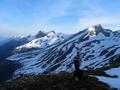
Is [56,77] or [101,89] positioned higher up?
[56,77]

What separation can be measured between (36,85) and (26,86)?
4.15ft

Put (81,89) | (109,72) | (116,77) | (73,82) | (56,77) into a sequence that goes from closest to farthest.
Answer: (81,89)
(73,82)
(56,77)
(116,77)
(109,72)

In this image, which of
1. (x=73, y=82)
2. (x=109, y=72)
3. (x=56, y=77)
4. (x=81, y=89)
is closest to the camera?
(x=81, y=89)

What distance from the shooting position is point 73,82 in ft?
123

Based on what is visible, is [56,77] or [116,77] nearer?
[56,77]

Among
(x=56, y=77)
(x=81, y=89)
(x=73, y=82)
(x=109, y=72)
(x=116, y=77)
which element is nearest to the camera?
(x=81, y=89)

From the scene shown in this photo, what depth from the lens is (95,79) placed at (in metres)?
41.3

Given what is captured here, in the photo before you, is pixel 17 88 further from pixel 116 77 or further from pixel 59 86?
pixel 116 77

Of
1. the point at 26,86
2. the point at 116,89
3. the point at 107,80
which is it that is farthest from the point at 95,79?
the point at 26,86

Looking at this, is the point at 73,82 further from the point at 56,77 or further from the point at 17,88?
the point at 17,88

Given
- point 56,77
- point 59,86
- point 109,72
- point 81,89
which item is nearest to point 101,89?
point 81,89

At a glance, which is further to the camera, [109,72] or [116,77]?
[109,72]

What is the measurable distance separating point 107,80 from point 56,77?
739 cm

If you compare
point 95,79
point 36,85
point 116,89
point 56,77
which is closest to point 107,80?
point 95,79
